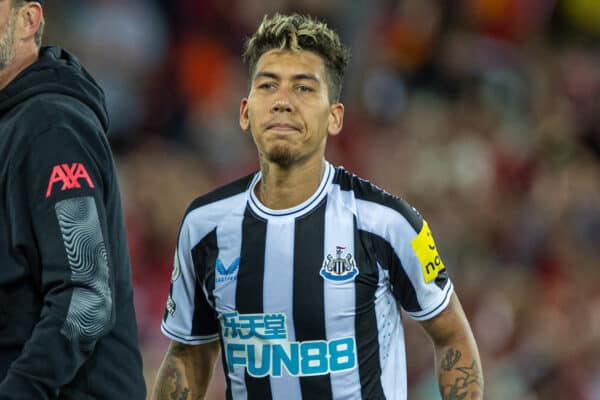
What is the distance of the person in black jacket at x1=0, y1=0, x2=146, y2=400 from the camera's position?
2814 millimetres

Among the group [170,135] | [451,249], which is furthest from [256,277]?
[170,135]

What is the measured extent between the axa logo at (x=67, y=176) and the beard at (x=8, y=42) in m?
0.42

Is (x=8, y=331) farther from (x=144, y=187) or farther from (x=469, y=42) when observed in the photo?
(x=469, y=42)

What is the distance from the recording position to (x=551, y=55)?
910cm

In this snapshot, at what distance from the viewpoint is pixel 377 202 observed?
3.64 meters

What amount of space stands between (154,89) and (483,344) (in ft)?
10.7

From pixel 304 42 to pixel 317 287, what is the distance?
78cm

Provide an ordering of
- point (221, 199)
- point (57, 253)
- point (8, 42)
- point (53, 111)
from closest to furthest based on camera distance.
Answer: point (57, 253) < point (53, 111) < point (8, 42) < point (221, 199)

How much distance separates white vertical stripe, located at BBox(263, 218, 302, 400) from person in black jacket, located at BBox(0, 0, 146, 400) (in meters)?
0.61

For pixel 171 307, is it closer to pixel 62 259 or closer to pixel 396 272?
pixel 396 272

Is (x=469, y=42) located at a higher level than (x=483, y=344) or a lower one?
higher

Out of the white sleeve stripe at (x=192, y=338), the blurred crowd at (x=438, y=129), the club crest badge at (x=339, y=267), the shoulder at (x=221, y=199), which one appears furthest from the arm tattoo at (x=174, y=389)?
the blurred crowd at (x=438, y=129)

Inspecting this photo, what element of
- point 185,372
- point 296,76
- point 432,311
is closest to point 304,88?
point 296,76

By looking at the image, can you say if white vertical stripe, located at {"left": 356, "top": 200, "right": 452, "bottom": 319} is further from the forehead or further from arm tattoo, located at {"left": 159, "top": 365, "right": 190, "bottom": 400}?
arm tattoo, located at {"left": 159, "top": 365, "right": 190, "bottom": 400}
